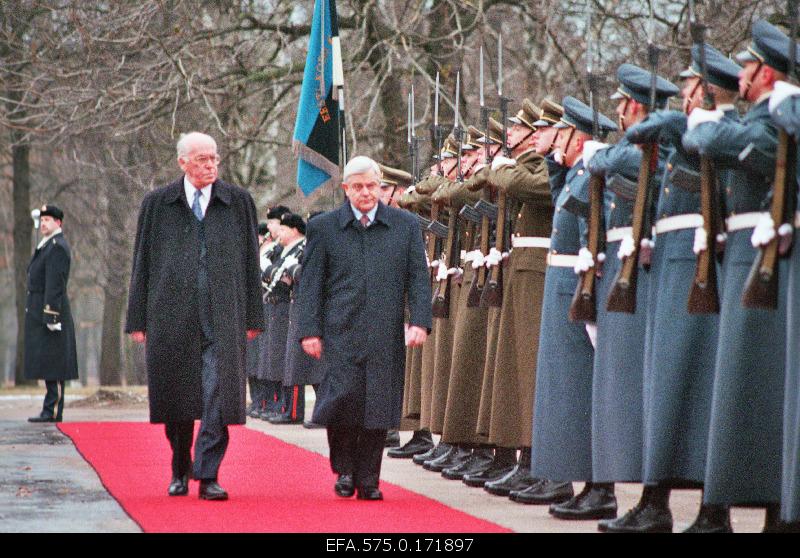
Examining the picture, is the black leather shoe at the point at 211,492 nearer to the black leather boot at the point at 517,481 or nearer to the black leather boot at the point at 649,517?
the black leather boot at the point at 517,481

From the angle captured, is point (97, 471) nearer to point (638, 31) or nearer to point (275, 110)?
point (638, 31)

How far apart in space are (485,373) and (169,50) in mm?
8951

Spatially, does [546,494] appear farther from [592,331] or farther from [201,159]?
[201,159]

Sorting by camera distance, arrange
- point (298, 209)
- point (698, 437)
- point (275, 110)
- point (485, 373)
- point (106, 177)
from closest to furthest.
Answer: point (698, 437), point (485, 373), point (275, 110), point (298, 209), point (106, 177)

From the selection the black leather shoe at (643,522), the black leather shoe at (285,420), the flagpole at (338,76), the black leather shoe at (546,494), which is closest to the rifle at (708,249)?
the black leather shoe at (643,522)

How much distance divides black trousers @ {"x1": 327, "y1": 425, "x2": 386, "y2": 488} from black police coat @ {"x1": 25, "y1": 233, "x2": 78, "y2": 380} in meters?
7.01

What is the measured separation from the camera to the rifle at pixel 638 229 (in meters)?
7.44

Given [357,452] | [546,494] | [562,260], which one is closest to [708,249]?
[562,260]

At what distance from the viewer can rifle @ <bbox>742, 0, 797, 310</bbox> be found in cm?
629

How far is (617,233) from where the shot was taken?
7.86 m

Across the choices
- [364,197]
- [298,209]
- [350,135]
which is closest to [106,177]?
[298,209]

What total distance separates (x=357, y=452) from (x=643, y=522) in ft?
6.60

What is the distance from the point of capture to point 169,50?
17562 millimetres

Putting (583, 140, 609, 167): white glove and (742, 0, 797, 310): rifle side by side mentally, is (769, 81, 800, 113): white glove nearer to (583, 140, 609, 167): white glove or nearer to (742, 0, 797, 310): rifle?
(742, 0, 797, 310): rifle
